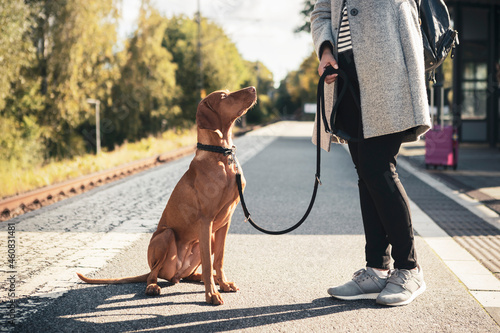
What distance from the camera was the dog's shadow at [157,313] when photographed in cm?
293

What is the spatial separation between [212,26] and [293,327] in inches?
2030

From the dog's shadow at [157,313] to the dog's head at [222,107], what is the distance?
3.61 ft

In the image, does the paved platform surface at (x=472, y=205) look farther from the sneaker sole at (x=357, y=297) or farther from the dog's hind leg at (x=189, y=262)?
the dog's hind leg at (x=189, y=262)

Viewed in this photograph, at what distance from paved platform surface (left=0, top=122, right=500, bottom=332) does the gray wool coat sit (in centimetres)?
114

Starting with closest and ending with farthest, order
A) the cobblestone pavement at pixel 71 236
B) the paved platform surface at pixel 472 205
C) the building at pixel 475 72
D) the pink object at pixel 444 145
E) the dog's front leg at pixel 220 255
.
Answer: the dog's front leg at pixel 220 255, the cobblestone pavement at pixel 71 236, the paved platform surface at pixel 472 205, the pink object at pixel 444 145, the building at pixel 475 72

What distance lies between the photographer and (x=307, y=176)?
1093cm

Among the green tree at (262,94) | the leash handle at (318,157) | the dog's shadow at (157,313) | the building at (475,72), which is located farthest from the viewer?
the green tree at (262,94)

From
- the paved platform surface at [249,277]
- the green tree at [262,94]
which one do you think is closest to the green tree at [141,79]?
the green tree at [262,94]

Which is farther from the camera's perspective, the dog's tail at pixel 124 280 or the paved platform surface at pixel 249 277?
the dog's tail at pixel 124 280

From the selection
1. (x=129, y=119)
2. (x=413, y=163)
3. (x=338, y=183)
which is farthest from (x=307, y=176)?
(x=129, y=119)

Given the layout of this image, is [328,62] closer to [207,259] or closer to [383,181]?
[383,181]

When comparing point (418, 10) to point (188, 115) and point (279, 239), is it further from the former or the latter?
point (188, 115)

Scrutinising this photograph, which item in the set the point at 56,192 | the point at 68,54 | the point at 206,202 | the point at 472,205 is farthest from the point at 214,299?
the point at 68,54

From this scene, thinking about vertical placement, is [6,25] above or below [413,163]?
above
